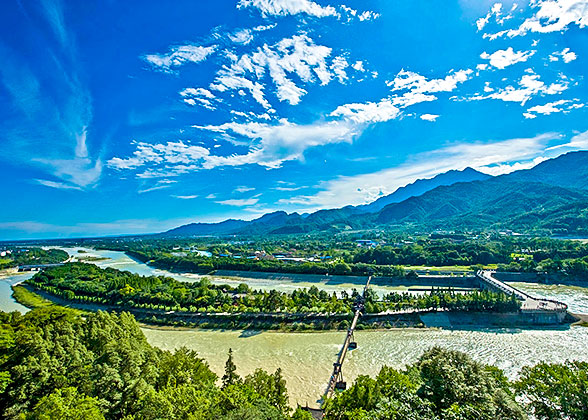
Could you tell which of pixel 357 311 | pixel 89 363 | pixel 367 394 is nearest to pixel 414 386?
pixel 367 394


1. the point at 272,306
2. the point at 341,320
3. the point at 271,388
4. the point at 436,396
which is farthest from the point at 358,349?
the point at 436,396

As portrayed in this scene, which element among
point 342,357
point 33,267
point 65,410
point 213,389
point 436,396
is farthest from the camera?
point 33,267

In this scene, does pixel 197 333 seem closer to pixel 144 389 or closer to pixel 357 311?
pixel 357 311

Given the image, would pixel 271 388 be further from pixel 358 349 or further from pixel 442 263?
pixel 442 263

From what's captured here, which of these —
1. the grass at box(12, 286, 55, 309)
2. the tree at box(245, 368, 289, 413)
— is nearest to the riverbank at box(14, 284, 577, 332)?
the tree at box(245, 368, 289, 413)

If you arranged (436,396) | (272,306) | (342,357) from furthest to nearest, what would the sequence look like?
(272,306) → (342,357) → (436,396)

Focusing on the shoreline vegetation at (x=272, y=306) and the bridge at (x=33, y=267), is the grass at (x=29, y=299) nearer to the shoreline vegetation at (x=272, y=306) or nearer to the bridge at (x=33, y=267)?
the shoreline vegetation at (x=272, y=306)
